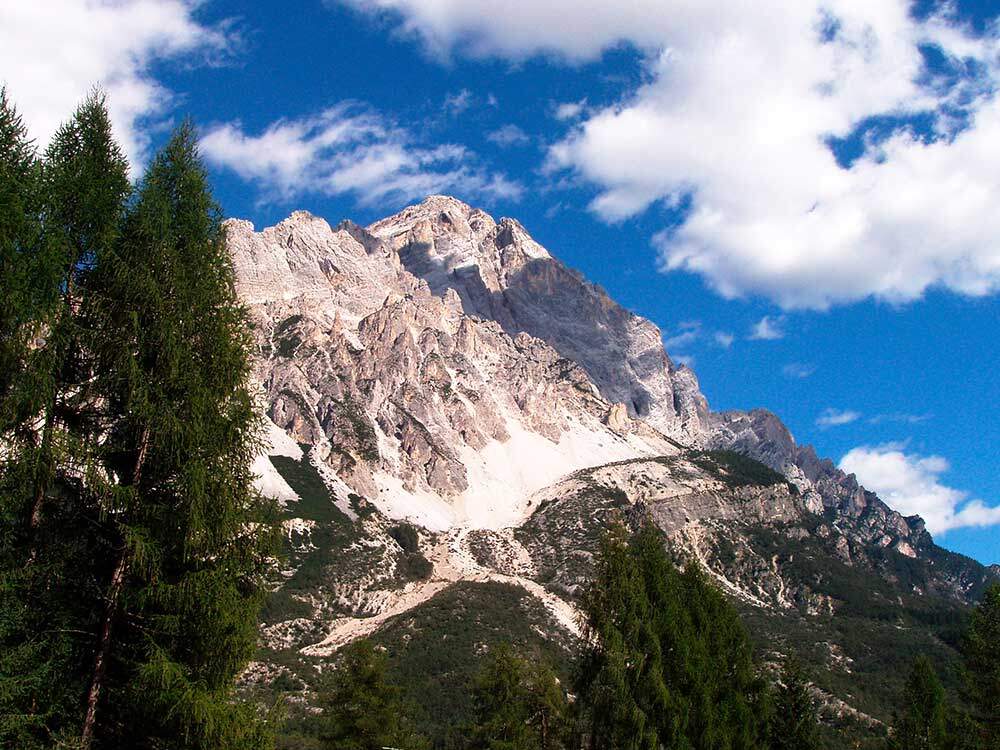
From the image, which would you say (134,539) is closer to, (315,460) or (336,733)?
(336,733)

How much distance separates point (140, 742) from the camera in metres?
13.6

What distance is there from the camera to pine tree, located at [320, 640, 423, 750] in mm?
35438

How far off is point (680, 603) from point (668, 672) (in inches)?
129

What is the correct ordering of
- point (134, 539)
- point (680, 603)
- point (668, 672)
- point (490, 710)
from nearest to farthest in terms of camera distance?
point (134, 539) → point (668, 672) → point (680, 603) → point (490, 710)

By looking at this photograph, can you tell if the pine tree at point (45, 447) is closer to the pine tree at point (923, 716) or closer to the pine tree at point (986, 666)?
the pine tree at point (986, 666)

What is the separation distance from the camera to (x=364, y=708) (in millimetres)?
36406

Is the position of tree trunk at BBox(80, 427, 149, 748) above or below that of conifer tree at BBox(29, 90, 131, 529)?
below

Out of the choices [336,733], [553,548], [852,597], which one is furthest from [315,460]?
[336,733]

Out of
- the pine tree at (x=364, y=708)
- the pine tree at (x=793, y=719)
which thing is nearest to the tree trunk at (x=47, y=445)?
the pine tree at (x=364, y=708)

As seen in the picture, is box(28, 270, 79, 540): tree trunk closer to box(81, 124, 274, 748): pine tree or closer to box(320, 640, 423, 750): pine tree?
box(81, 124, 274, 748): pine tree

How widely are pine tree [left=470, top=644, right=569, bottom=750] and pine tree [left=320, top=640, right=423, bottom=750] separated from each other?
12.5ft

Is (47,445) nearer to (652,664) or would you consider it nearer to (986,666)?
(652,664)

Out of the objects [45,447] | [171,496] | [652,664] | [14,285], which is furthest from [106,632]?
[652,664]

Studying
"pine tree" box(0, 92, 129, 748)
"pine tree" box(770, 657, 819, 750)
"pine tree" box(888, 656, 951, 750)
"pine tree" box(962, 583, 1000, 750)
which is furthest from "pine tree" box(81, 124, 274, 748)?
"pine tree" box(888, 656, 951, 750)
